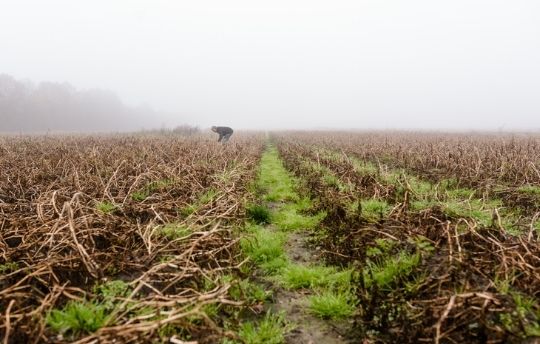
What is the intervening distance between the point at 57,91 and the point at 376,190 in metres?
97.1

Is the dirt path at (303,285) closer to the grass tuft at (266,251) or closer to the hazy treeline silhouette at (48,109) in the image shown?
the grass tuft at (266,251)

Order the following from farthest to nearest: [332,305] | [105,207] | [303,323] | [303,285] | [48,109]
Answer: [48,109], [105,207], [303,285], [332,305], [303,323]

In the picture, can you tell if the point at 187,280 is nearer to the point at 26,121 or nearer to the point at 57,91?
the point at 26,121

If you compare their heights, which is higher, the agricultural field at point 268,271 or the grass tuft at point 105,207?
the grass tuft at point 105,207

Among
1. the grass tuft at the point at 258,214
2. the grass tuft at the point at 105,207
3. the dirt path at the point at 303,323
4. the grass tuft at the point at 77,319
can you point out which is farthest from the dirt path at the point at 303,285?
the grass tuft at the point at 105,207

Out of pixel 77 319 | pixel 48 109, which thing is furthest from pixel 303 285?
pixel 48 109

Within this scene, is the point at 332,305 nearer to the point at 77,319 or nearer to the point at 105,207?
the point at 77,319

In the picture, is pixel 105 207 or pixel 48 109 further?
pixel 48 109

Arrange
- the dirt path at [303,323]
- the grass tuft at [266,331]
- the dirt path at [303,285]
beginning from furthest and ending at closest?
1. the dirt path at [303,285]
2. the dirt path at [303,323]
3. the grass tuft at [266,331]

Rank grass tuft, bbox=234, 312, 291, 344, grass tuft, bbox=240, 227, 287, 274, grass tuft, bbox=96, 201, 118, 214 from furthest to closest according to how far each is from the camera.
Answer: grass tuft, bbox=96, 201, 118, 214
grass tuft, bbox=240, 227, 287, 274
grass tuft, bbox=234, 312, 291, 344

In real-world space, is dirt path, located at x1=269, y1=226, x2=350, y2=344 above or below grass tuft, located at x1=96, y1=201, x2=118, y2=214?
below

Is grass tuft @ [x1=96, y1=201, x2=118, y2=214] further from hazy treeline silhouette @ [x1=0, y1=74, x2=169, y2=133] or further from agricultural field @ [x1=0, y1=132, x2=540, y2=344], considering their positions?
hazy treeline silhouette @ [x1=0, y1=74, x2=169, y2=133]

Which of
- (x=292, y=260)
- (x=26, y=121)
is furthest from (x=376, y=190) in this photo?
(x=26, y=121)

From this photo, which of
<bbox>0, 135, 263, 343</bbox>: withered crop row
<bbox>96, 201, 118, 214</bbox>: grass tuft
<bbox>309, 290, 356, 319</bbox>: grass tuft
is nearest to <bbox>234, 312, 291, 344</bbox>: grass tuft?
<bbox>0, 135, 263, 343</bbox>: withered crop row
